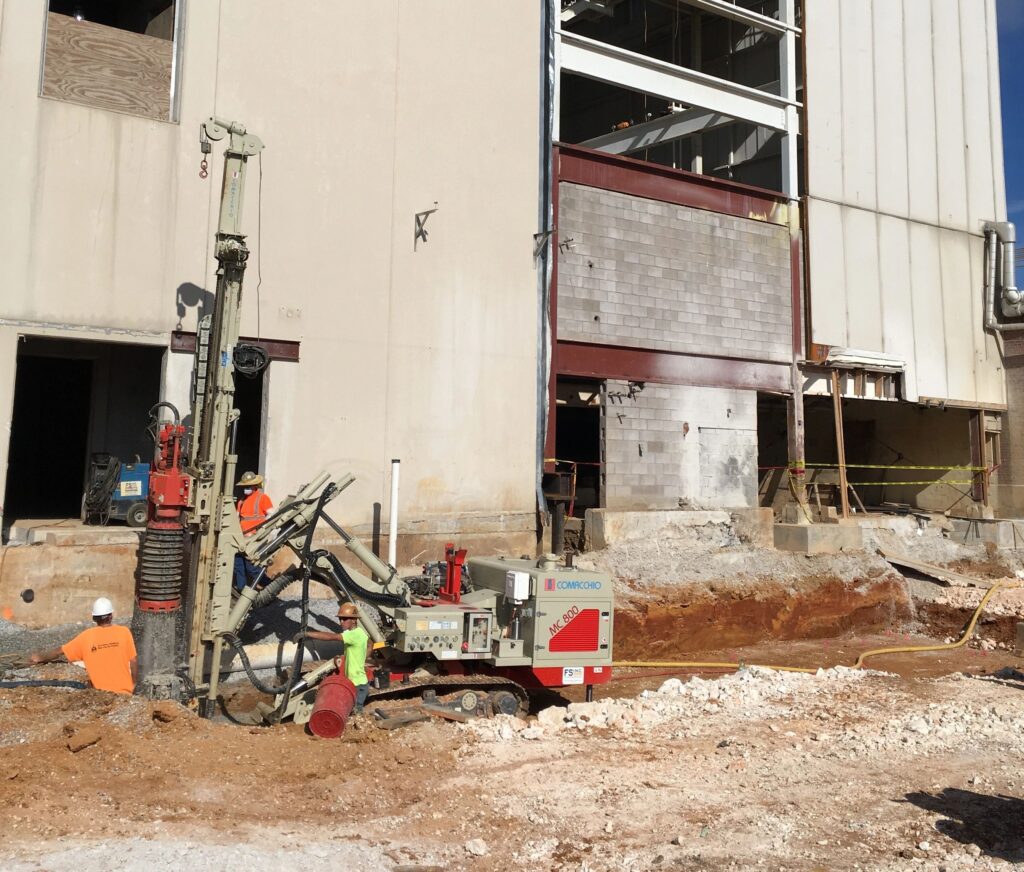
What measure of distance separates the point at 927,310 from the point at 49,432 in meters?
20.3

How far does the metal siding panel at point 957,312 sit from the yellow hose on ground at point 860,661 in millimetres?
5776

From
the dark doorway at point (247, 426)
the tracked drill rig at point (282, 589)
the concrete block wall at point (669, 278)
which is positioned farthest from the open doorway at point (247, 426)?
the tracked drill rig at point (282, 589)

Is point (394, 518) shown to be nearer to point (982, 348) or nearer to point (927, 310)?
point (927, 310)

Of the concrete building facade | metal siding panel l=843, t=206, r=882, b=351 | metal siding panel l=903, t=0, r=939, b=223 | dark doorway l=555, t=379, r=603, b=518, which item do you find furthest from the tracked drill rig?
metal siding panel l=903, t=0, r=939, b=223

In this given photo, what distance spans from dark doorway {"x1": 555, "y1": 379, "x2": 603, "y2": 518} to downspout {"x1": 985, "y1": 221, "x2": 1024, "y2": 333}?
10606 millimetres

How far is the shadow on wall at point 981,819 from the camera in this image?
251 inches

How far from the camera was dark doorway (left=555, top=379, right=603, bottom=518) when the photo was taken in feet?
56.5

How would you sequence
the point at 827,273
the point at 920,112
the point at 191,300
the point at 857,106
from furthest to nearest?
1. the point at 920,112
2. the point at 857,106
3. the point at 827,273
4. the point at 191,300

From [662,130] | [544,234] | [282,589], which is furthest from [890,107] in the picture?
[282,589]

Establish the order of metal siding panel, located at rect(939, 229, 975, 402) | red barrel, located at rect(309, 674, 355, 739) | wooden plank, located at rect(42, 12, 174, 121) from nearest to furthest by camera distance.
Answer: red barrel, located at rect(309, 674, 355, 739) < wooden plank, located at rect(42, 12, 174, 121) < metal siding panel, located at rect(939, 229, 975, 402)

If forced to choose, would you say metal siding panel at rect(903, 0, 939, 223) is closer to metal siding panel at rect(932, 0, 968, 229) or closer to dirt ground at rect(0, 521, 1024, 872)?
metal siding panel at rect(932, 0, 968, 229)

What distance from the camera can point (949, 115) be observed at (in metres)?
22.1

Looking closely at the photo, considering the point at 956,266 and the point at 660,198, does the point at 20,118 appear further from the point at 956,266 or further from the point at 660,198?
the point at 956,266

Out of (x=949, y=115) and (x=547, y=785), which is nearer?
(x=547, y=785)
